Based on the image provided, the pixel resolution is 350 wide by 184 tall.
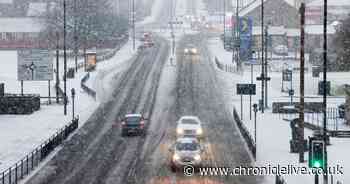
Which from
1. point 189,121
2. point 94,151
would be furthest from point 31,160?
point 189,121

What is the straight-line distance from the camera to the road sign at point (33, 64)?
6906 centimetres

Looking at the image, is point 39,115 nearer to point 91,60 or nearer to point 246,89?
point 246,89

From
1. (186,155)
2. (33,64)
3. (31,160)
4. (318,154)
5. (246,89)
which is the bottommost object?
(31,160)

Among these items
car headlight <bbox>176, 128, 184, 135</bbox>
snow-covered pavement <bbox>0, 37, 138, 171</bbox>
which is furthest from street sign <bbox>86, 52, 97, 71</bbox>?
car headlight <bbox>176, 128, 184, 135</bbox>

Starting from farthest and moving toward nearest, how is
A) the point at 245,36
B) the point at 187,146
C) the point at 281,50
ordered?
the point at 281,50, the point at 245,36, the point at 187,146

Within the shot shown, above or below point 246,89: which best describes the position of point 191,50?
above

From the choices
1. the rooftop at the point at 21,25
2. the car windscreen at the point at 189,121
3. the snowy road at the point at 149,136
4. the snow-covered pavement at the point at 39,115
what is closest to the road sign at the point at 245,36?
the snowy road at the point at 149,136

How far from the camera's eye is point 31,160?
134 feet

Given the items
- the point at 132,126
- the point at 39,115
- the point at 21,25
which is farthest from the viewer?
the point at 21,25

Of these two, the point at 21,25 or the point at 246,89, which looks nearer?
the point at 246,89

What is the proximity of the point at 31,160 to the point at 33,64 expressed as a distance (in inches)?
1148

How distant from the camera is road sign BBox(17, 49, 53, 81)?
69.1m

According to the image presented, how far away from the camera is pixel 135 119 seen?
5225 cm

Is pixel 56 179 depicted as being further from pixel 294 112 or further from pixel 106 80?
pixel 106 80
